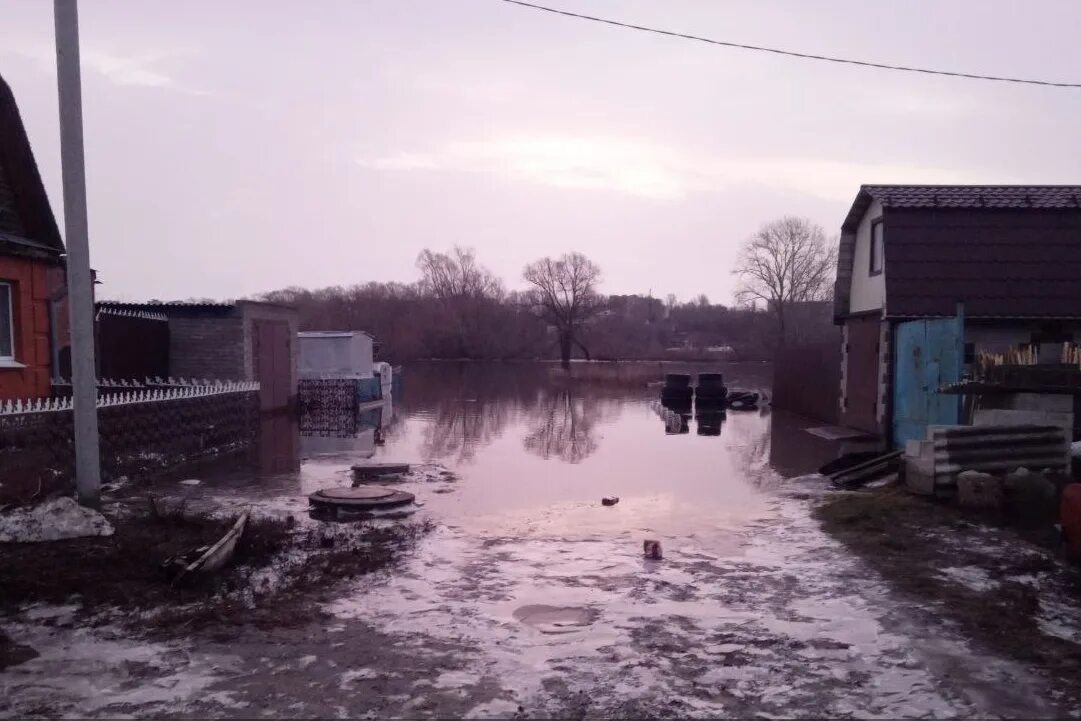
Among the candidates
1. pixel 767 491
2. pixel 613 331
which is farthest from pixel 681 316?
pixel 767 491

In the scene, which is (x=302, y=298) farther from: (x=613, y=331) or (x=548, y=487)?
(x=548, y=487)

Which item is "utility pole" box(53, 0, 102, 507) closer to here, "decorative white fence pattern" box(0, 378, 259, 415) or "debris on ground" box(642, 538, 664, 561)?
"decorative white fence pattern" box(0, 378, 259, 415)

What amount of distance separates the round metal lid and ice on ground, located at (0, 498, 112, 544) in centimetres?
258

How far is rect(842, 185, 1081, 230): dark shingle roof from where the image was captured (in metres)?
15.9

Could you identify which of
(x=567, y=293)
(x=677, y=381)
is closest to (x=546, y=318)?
(x=567, y=293)

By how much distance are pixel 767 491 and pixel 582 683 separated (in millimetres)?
7405

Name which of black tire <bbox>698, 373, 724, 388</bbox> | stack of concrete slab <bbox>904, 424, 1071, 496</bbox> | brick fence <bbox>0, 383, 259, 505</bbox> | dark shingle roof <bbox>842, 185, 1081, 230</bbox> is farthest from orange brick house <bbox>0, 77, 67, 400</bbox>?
black tire <bbox>698, 373, 724, 388</bbox>

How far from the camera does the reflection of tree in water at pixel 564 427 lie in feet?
53.1

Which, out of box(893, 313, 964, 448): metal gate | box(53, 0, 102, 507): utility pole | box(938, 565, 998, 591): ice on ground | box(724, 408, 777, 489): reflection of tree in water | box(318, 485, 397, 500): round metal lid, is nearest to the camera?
box(938, 565, 998, 591): ice on ground

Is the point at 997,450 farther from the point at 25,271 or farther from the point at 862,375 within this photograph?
the point at 25,271

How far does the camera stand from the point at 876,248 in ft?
57.5

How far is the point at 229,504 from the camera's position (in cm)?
1019

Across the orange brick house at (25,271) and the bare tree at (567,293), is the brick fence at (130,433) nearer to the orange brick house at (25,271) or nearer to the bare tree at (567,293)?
the orange brick house at (25,271)

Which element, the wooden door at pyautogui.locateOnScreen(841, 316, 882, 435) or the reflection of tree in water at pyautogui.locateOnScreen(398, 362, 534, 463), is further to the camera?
the wooden door at pyautogui.locateOnScreen(841, 316, 882, 435)
